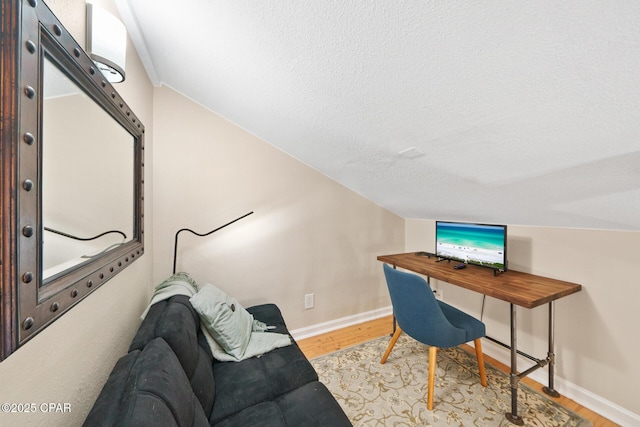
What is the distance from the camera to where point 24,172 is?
0.50 m

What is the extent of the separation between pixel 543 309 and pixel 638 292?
53cm

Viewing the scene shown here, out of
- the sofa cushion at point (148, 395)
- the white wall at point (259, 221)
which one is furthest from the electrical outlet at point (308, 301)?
the sofa cushion at point (148, 395)

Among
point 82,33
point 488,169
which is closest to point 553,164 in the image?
point 488,169

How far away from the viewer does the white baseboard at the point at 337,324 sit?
8.35 ft

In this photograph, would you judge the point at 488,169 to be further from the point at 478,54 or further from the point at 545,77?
the point at 478,54

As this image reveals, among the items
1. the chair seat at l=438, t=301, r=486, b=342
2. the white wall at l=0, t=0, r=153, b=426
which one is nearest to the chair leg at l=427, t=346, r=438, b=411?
the chair seat at l=438, t=301, r=486, b=342

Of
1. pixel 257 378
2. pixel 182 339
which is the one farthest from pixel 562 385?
pixel 182 339

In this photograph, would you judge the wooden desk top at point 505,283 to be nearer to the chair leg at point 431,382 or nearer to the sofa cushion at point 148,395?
the chair leg at point 431,382

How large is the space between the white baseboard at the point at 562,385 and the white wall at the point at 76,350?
66.0 inches

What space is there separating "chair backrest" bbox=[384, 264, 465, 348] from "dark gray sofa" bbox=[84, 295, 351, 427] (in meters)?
0.79

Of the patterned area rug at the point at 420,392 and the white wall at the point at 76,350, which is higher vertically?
the white wall at the point at 76,350

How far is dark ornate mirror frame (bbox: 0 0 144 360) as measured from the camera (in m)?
0.46

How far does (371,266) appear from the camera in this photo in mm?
2957

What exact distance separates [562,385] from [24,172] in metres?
2.97
